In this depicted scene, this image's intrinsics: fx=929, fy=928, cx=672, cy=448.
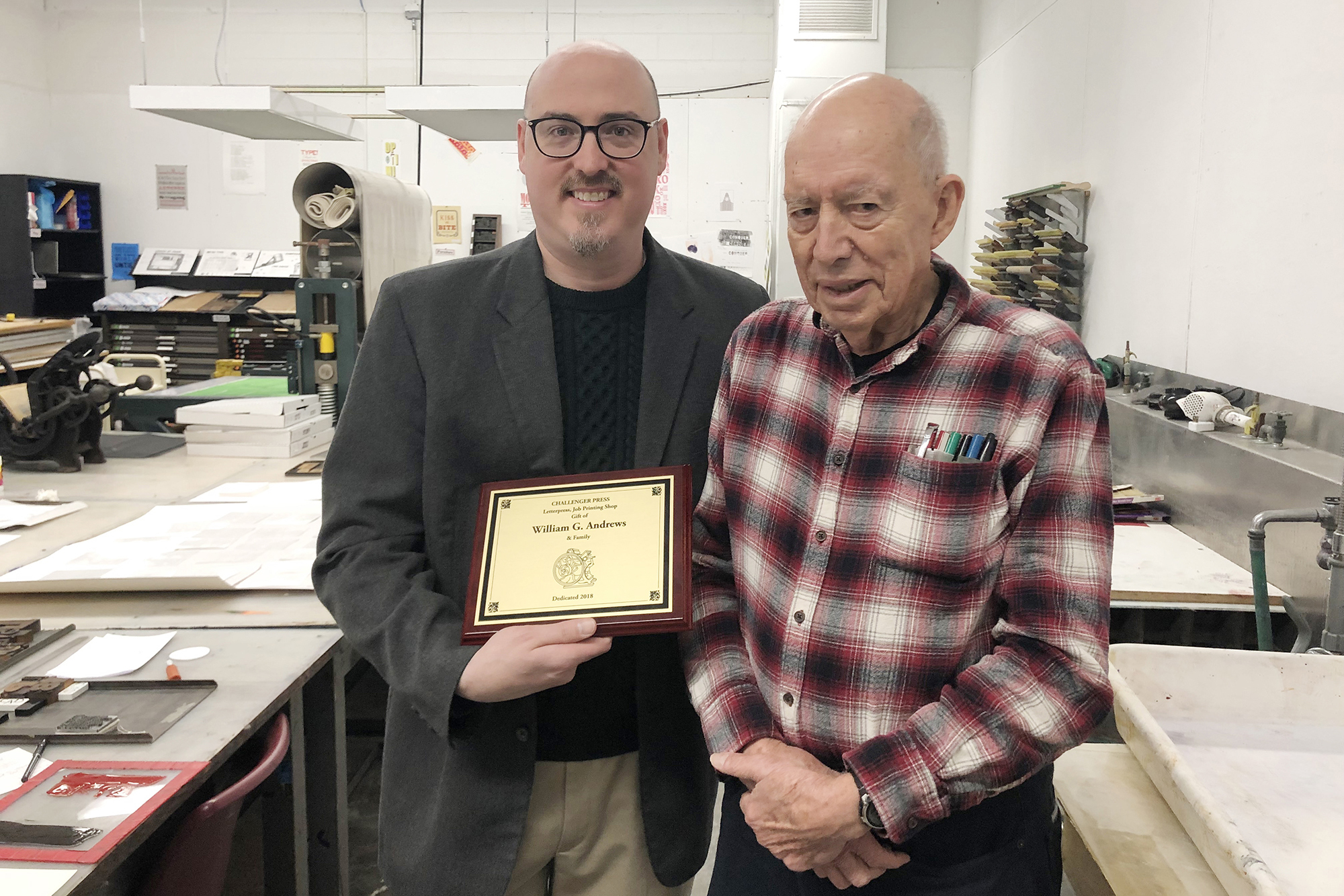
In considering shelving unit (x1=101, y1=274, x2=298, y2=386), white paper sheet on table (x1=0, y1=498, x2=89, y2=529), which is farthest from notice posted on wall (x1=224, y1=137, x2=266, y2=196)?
white paper sheet on table (x1=0, y1=498, x2=89, y2=529)

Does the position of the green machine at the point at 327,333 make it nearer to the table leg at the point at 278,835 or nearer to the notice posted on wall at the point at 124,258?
the table leg at the point at 278,835

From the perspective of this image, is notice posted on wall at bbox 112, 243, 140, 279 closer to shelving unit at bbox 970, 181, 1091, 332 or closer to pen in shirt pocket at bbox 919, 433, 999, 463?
shelving unit at bbox 970, 181, 1091, 332

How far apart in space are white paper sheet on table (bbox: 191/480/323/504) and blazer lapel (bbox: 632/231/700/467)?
1.87 m

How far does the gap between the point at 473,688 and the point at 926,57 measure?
18.4 ft

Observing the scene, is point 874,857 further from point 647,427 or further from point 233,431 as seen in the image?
point 233,431

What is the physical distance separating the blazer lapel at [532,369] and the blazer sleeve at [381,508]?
0.13 metres

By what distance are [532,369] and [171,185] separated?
24.5 feet

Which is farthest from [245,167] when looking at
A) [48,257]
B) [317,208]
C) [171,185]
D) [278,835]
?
[278,835]

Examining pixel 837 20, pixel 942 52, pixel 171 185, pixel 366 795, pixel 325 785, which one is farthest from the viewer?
pixel 171 185

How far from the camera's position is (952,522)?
3.32ft

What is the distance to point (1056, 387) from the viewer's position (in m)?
1.00

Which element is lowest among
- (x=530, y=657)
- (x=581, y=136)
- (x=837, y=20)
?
(x=530, y=657)

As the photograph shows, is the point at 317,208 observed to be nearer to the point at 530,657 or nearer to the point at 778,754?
the point at 530,657

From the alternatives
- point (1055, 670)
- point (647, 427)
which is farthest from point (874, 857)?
point (647, 427)
